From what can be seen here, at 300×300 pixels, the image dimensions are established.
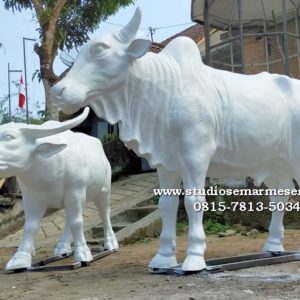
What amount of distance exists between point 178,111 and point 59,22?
8.79 m

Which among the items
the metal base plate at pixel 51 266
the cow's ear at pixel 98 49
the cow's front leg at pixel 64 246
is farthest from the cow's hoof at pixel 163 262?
the cow's front leg at pixel 64 246

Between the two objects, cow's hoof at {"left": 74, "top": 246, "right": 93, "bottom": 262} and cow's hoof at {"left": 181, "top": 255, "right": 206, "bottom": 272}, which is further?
cow's hoof at {"left": 74, "top": 246, "right": 93, "bottom": 262}

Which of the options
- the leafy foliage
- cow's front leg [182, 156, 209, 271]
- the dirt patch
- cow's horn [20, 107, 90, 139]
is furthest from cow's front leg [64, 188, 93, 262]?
the leafy foliage

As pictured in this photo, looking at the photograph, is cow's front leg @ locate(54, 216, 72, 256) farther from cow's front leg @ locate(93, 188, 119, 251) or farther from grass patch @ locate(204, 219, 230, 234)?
grass patch @ locate(204, 219, 230, 234)

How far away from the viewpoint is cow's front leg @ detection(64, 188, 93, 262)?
18.6ft

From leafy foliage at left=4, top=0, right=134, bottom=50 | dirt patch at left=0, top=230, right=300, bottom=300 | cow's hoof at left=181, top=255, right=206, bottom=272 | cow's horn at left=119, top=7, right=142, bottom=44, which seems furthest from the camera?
leafy foliage at left=4, top=0, right=134, bottom=50

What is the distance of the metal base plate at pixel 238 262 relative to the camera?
15.4 ft

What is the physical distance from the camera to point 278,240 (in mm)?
5566

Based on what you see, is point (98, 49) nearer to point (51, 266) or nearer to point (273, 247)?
point (51, 266)

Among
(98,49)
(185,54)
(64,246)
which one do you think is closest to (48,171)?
(98,49)

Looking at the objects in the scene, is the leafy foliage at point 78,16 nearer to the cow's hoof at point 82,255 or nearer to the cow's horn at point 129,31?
the cow's hoof at point 82,255

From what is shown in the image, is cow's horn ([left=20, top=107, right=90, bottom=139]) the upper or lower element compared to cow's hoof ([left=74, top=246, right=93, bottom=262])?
upper

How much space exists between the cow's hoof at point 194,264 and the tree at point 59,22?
6.33m

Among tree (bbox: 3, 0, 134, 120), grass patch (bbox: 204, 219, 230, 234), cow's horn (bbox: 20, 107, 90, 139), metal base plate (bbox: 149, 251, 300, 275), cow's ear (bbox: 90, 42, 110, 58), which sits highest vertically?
tree (bbox: 3, 0, 134, 120)
